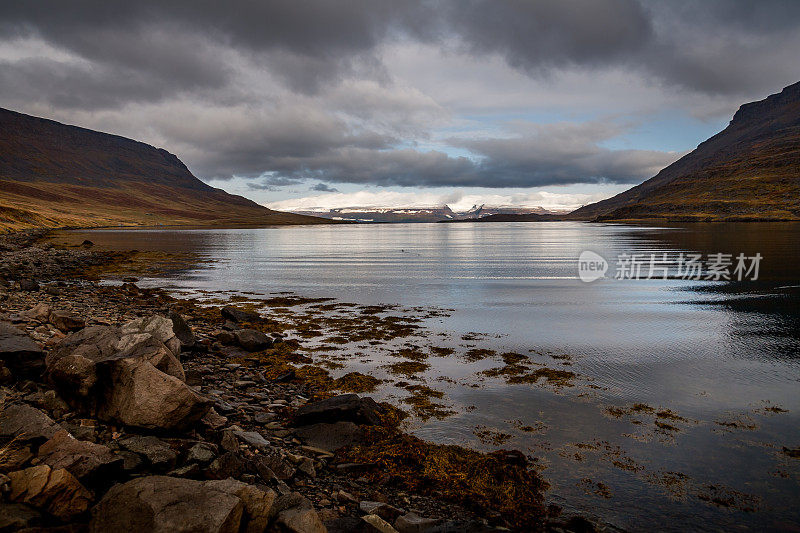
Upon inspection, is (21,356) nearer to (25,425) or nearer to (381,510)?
(25,425)

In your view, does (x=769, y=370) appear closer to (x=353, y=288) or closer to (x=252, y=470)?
(x=252, y=470)

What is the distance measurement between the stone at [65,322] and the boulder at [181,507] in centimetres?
1448

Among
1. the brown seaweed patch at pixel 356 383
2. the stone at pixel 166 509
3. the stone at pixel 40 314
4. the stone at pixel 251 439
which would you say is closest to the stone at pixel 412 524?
the stone at pixel 166 509

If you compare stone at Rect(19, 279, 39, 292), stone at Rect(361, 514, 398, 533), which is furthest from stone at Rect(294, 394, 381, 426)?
stone at Rect(19, 279, 39, 292)

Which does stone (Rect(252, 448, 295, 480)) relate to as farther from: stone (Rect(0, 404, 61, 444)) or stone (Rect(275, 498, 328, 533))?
stone (Rect(0, 404, 61, 444))

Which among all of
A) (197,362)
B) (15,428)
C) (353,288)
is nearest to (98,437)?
(15,428)

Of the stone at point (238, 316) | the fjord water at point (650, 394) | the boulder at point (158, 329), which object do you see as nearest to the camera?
the fjord water at point (650, 394)

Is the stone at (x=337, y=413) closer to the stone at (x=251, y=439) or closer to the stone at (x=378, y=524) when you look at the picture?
the stone at (x=251, y=439)

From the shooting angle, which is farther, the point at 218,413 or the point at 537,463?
the point at 218,413

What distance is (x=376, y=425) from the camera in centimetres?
1223

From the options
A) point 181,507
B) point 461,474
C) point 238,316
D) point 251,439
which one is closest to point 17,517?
point 181,507

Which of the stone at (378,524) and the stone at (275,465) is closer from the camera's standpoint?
the stone at (378,524)

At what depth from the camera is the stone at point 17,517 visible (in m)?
6.09

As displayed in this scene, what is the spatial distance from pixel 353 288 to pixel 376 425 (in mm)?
29039
